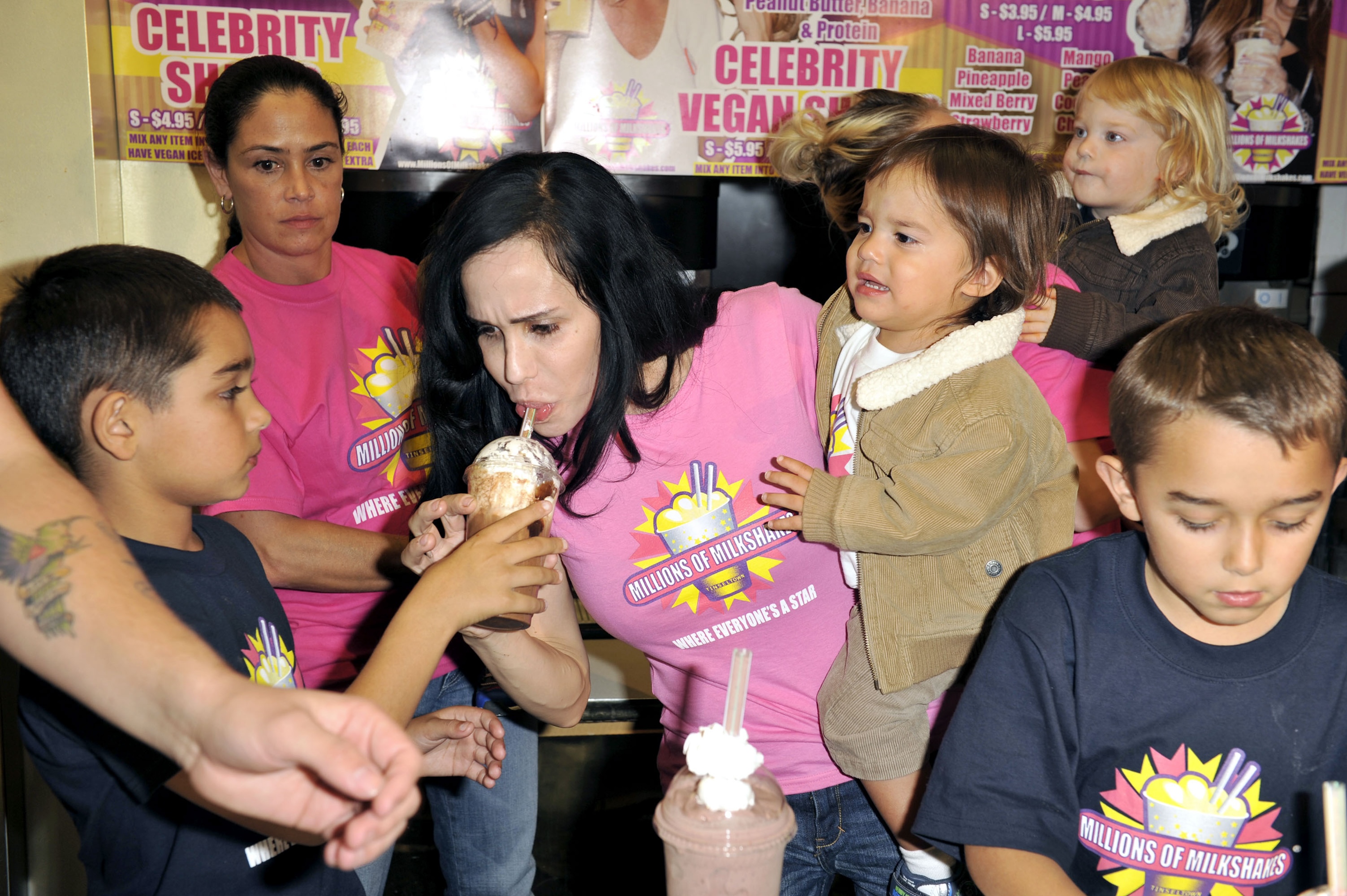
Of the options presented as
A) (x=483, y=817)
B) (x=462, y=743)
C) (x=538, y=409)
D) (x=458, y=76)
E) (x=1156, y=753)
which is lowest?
(x=483, y=817)

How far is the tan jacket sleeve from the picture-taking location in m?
1.52

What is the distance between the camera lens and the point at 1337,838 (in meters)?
0.90

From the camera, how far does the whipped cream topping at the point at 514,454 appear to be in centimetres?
142

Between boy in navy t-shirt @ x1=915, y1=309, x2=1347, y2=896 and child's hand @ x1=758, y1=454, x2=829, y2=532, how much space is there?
1.24ft

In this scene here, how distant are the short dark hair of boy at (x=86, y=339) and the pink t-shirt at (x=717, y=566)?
0.64 metres

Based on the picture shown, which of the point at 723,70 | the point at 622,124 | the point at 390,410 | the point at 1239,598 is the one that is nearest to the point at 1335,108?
the point at 723,70

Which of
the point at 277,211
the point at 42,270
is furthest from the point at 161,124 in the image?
the point at 42,270

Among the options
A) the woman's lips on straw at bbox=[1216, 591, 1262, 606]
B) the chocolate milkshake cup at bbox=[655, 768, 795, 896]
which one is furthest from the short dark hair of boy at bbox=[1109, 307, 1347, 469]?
the chocolate milkshake cup at bbox=[655, 768, 795, 896]

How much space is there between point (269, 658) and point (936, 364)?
3.62ft

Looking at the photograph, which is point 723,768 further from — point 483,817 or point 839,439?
point 483,817

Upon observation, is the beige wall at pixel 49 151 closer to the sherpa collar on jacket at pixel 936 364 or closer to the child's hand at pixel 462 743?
the child's hand at pixel 462 743

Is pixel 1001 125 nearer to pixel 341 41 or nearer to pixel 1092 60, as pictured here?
pixel 1092 60

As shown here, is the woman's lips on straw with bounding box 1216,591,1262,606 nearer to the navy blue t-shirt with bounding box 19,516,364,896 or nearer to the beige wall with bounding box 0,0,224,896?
the navy blue t-shirt with bounding box 19,516,364,896

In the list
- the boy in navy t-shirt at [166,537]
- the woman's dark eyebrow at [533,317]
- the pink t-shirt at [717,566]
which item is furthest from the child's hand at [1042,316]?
the boy in navy t-shirt at [166,537]
